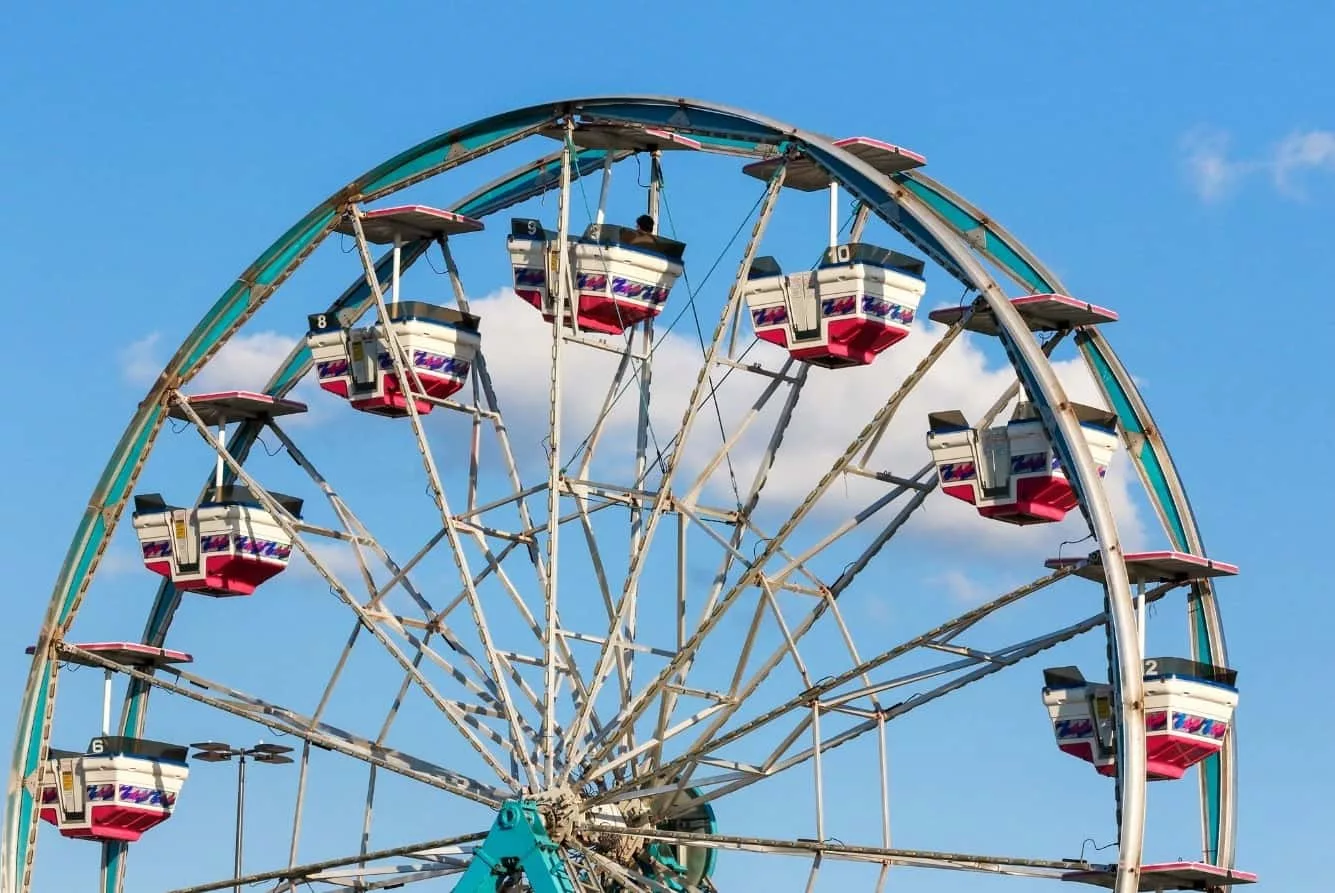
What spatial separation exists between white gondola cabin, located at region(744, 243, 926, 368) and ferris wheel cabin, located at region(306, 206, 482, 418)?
5115mm

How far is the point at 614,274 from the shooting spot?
51.3 metres

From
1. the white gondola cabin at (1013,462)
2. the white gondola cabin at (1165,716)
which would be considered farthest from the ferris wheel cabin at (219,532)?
the white gondola cabin at (1165,716)

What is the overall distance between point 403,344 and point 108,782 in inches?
359

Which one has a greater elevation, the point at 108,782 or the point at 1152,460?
the point at 1152,460

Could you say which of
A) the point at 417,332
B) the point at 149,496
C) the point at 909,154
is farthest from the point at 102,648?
the point at 909,154

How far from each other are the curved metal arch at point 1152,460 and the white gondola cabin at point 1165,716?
11.9 ft

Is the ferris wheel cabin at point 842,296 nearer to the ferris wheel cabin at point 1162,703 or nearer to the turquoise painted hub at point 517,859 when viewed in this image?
the ferris wheel cabin at point 1162,703

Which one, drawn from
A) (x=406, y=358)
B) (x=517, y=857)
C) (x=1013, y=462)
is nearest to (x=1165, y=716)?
(x=1013, y=462)

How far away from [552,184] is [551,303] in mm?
3291

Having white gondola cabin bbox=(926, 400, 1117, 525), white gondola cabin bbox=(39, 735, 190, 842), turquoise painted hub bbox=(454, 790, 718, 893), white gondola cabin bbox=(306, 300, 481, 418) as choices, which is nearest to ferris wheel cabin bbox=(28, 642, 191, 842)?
white gondola cabin bbox=(39, 735, 190, 842)

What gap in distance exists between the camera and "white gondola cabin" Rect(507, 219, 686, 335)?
168 ft

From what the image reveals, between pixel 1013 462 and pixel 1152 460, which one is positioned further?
pixel 1152 460

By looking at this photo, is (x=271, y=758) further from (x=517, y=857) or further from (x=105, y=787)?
(x=517, y=857)

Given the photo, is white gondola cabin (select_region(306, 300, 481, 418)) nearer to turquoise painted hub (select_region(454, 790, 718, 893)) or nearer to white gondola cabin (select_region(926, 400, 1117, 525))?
turquoise painted hub (select_region(454, 790, 718, 893))
